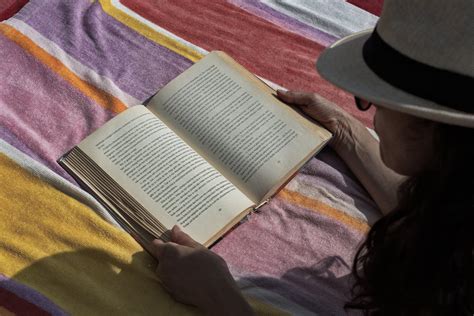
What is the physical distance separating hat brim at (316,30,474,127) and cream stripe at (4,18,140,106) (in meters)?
0.51

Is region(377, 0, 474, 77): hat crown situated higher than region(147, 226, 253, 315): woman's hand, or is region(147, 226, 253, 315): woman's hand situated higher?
region(377, 0, 474, 77): hat crown

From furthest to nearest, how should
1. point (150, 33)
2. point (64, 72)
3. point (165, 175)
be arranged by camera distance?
point (150, 33) < point (64, 72) < point (165, 175)

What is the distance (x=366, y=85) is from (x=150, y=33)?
748 mm

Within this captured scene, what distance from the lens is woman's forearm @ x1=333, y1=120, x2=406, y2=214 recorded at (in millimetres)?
1258

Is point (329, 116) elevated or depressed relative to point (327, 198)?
elevated

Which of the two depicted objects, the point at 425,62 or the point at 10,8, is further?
the point at 10,8

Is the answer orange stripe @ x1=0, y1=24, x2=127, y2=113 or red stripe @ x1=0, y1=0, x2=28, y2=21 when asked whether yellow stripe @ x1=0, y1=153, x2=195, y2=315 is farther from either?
red stripe @ x1=0, y1=0, x2=28, y2=21

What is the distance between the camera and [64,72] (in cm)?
136

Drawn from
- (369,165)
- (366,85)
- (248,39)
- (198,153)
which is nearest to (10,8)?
(248,39)

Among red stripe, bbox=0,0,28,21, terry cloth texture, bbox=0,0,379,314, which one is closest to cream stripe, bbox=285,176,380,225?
terry cloth texture, bbox=0,0,379,314

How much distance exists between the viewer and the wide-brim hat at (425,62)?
0.77 m

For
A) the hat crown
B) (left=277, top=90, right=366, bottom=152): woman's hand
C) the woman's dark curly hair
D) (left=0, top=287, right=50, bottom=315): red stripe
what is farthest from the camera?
(left=277, top=90, right=366, bottom=152): woman's hand

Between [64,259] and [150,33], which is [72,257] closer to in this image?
[64,259]

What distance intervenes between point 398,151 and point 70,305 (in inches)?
20.8
